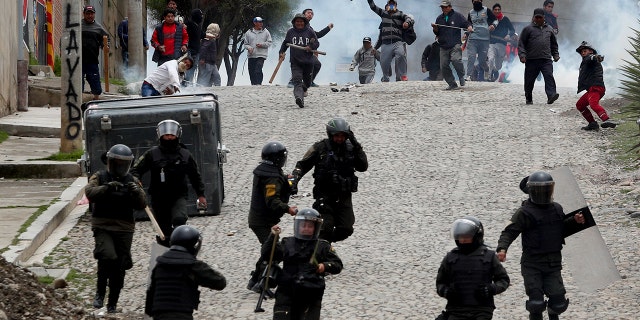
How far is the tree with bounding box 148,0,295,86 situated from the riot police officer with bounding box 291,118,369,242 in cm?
2789

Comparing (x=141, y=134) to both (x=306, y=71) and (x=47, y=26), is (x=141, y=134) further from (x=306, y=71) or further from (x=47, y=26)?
(x=47, y=26)

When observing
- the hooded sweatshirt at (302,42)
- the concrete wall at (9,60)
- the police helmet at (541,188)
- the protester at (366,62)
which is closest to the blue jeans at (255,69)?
the protester at (366,62)

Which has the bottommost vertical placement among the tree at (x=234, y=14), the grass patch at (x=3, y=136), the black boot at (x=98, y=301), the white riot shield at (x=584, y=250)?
the black boot at (x=98, y=301)

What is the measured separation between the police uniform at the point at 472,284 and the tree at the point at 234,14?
30911mm

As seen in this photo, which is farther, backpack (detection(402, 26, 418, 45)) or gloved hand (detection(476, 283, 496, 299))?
backpack (detection(402, 26, 418, 45))

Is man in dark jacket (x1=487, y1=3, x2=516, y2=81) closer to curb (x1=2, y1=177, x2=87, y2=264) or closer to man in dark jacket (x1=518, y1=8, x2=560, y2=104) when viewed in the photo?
Result: man in dark jacket (x1=518, y1=8, x2=560, y2=104)

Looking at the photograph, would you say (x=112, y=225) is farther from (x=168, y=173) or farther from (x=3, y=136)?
(x=3, y=136)

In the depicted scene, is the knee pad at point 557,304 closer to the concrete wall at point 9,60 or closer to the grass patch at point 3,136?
the grass patch at point 3,136

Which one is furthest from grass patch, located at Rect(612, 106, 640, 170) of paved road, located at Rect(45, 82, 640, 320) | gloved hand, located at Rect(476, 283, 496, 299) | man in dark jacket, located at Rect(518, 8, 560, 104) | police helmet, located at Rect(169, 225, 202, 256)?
police helmet, located at Rect(169, 225, 202, 256)

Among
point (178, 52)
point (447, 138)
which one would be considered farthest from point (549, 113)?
point (178, 52)

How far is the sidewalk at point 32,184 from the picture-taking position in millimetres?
12164

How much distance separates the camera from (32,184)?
15305mm

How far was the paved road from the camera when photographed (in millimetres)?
10391

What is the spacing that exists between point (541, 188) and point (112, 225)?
3.31 meters
